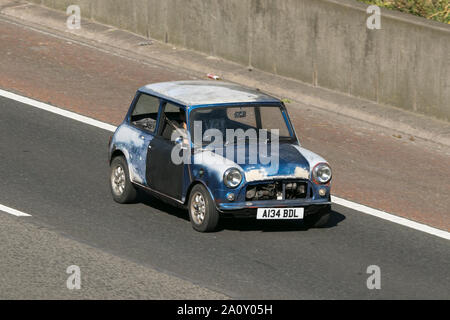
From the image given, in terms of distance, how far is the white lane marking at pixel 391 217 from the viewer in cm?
1304

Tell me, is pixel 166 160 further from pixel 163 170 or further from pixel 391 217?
pixel 391 217

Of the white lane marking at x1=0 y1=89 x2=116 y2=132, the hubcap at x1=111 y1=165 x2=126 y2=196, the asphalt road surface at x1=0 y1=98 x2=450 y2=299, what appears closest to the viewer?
the asphalt road surface at x1=0 y1=98 x2=450 y2=299

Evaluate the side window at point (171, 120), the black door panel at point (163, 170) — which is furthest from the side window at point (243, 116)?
the black door panel at point (163, 170)

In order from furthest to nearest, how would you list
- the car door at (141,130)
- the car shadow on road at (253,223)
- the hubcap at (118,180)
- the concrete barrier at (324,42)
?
the concrete barrier at (324,42) → the hubcap at (118,180) → the car door at (141,130) → the car shadow on road at (253,223)

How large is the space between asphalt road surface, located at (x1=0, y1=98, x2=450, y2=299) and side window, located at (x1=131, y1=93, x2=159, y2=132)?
102 cm

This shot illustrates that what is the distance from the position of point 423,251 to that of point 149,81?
26.5 feet

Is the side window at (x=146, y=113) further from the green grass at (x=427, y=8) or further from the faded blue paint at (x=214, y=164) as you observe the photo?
the green grass at (x=427, y=8)

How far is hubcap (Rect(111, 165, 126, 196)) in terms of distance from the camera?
13.5 metres

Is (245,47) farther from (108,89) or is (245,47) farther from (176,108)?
(176,108)

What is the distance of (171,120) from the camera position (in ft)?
42.5

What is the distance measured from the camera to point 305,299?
10.4 m

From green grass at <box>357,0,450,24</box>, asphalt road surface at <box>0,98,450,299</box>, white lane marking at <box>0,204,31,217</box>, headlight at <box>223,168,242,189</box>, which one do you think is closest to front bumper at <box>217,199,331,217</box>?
headlight at <box>223,168,242,189</box>

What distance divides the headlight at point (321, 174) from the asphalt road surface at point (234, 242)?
687 millimetres

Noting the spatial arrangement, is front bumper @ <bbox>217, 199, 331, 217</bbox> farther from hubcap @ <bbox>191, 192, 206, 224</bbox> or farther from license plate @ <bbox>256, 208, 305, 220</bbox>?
hubcap @ <bbox>191, 192, 206, 224</bbox>
